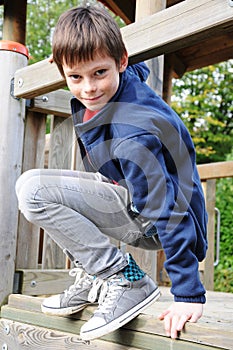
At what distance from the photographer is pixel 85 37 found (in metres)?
1.78

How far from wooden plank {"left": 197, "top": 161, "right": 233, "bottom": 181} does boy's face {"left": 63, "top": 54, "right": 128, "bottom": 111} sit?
7.56ft

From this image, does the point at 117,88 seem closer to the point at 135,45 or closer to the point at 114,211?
the point at 135,45

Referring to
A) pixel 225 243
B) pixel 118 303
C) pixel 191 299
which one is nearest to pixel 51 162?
pixel 118 303

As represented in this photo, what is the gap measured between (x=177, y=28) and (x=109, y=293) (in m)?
0.95

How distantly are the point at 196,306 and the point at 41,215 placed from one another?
689 millimetres

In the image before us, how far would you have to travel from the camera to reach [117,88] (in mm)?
1893

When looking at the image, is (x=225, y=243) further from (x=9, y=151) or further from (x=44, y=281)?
(x=9, y=151)

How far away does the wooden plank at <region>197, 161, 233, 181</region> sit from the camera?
400cm

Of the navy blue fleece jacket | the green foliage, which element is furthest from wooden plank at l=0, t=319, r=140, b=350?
the green foliage

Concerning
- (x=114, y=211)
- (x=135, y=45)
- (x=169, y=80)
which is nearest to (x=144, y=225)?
(x=114, y=211)

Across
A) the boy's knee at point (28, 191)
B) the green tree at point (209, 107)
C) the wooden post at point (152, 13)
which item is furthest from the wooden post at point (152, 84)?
the green tree at point (209, 107)

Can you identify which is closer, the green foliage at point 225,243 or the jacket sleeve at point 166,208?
the jacket sleeve at point 166,208

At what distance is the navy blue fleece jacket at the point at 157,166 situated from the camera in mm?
1611

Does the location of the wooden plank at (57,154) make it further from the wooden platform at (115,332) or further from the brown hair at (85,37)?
the brown hair at (85,37)
